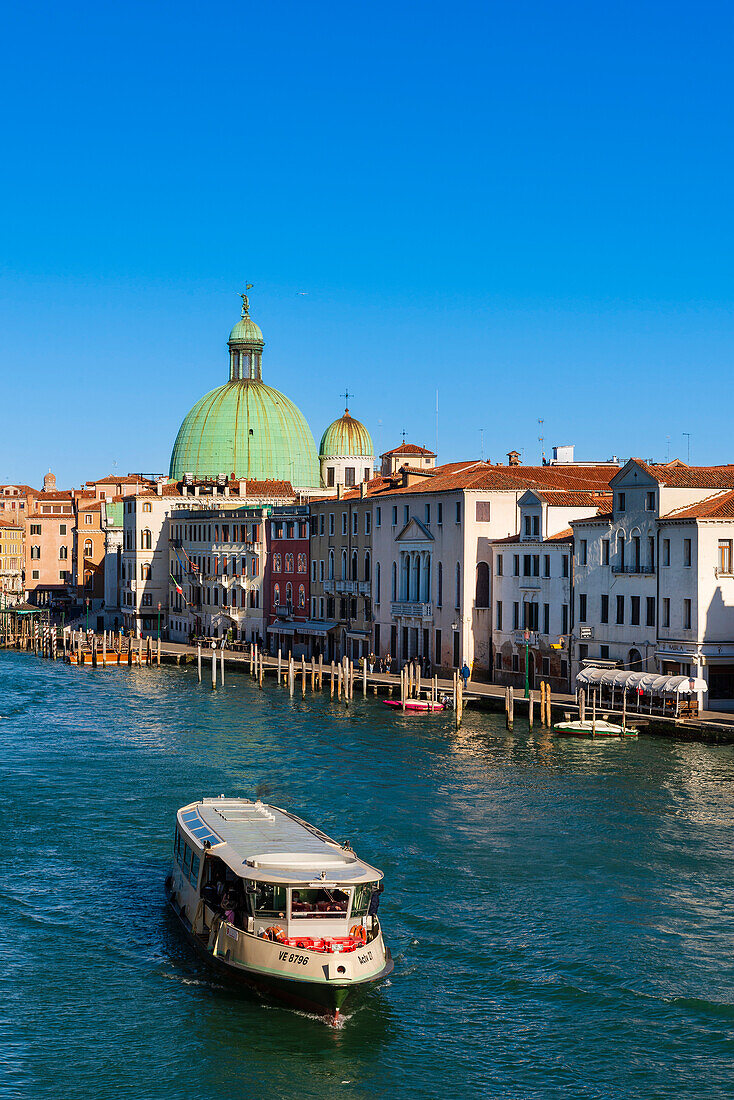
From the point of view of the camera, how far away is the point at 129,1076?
18016 mm

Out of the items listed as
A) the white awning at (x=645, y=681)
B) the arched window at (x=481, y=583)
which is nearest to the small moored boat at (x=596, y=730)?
the white awning at (x=645, y=681)

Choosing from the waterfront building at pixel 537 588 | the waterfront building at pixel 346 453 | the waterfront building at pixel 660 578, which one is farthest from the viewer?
the waterfront building at pixel 346 453

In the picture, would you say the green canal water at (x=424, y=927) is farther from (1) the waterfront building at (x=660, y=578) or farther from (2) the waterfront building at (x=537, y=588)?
(2) the waterfront building at (x=537, y=588)

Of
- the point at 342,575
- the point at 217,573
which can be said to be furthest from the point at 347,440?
the point at 342,575

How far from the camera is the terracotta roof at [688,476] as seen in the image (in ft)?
155

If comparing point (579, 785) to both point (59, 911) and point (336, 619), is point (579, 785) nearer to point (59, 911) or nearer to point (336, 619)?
point (59, 911)

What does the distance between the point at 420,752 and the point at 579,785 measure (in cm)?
703

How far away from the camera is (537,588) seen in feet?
177

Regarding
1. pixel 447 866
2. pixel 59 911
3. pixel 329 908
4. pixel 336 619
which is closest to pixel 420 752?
pixel 447 866

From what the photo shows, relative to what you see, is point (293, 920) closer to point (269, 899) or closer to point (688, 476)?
point (269, 899)

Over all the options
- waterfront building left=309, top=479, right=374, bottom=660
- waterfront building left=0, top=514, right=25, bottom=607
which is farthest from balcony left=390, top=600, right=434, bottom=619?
waterfront building left=0, top=514, right=25, bottom=607

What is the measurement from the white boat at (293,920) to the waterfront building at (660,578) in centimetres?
2600

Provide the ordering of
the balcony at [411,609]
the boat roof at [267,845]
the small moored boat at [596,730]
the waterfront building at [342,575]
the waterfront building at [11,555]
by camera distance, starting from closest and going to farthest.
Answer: the boat roof at [267,845] < the small moored boat at [596,730] < the balcony at [411,609] < the waterfront building at [342,575] < the waterfront building at [11,555]

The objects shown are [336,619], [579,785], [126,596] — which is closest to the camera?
[579,785]
